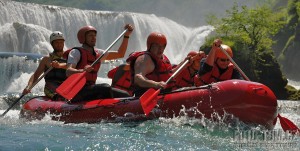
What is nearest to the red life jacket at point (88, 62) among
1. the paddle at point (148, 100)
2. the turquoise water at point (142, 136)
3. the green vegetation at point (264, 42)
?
the turquoise water at point (142, 136)

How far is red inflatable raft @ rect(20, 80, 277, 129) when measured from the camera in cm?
736

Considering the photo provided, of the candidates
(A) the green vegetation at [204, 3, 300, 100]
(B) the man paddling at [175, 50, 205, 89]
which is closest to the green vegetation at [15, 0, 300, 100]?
(A) the green vegetation at [204, 3, 300, 100]

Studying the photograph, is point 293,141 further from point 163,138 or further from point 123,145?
point 123,145

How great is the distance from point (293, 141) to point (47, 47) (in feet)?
76.2

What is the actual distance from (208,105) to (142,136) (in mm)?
1178

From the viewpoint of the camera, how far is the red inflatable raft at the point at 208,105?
24.2 ft

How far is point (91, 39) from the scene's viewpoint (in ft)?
28.8

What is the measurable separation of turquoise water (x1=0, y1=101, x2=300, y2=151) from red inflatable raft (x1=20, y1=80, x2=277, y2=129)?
0.12m

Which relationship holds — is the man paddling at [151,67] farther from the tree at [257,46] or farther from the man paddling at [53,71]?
the tree at [257,46]

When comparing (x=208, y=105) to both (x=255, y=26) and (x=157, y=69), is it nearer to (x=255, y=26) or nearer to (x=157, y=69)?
(x=157, y=69)

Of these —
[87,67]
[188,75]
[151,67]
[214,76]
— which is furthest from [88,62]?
[214,76]

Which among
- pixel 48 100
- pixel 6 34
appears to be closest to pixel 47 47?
pixel 6 34

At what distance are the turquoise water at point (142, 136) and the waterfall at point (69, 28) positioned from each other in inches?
510

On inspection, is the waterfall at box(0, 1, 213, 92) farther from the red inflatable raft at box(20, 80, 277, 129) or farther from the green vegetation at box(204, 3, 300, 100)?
the red inflatable raft at box(20, 80, 277, 129)
